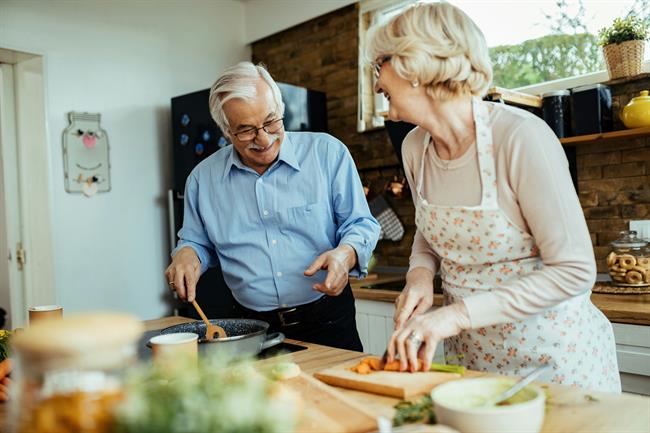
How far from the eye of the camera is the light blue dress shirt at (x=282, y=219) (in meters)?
1.87

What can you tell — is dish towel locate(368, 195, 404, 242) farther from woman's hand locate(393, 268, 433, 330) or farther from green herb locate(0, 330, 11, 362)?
green herb locate(0, 330, 11, 362)

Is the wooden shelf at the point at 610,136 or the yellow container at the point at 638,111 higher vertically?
the yellow container at the point at 638,111

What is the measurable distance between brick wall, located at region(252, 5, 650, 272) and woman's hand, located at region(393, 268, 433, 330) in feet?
5.18

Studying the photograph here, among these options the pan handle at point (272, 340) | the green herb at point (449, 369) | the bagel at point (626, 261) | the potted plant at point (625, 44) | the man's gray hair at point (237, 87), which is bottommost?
the green herb at point (449, 369)

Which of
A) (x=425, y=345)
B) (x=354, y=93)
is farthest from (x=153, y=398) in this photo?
(x=354, y=93)

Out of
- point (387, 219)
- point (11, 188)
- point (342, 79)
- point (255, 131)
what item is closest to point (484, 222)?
point (255, 131)

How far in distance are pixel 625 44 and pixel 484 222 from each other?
1.70 meters

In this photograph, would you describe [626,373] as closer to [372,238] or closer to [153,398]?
[372,238]

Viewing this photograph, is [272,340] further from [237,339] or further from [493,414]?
[493,414]

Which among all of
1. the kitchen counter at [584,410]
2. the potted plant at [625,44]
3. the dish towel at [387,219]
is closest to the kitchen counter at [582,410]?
the kitchen counter at [584,410]

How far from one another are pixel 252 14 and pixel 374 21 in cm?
116

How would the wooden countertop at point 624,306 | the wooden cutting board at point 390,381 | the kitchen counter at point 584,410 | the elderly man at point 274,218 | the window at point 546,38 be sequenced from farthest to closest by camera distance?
1. the window at point 546,38
2. the wooden countertop at point 624,306
3. the elderly man at point 274,218
4. the wooden cutting board at point 390,381
5. the kitchen counter at point 584,410

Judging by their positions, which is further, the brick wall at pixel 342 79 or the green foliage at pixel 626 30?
the brick wall at pixel 342 79

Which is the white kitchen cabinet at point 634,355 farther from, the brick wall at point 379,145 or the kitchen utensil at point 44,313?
the kitchen utensil at point 44,313
